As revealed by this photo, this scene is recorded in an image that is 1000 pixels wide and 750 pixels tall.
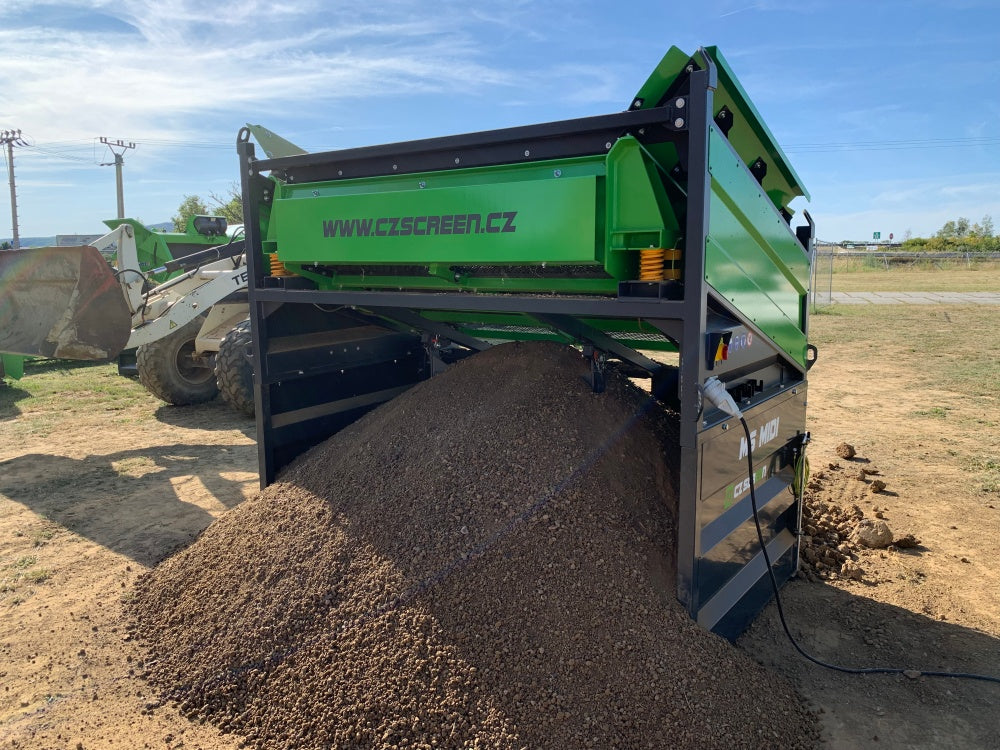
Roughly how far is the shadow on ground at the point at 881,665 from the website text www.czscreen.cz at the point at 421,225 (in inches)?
80.8

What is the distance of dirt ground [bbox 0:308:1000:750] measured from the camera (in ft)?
8.92

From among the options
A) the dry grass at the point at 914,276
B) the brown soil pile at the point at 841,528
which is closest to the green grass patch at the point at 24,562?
the brown soil pile at the point at 841,528

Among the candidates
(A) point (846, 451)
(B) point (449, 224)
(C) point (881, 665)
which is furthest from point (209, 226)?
(C) point (881, 665)

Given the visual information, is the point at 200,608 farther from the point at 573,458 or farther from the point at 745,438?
the point at 745,438

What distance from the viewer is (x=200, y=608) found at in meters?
3.09

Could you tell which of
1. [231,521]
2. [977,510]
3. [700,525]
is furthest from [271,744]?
[977,510]

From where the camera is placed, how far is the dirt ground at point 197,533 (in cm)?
272

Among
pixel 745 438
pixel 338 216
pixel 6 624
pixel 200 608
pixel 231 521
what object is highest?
pixel 338 216

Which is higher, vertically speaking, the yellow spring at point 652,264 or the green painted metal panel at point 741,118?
the green painted metal panel at point 741,118

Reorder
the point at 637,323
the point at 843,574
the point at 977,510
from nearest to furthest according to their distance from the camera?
the point at 637,323 → the point at 843,574 → the point at 977,510

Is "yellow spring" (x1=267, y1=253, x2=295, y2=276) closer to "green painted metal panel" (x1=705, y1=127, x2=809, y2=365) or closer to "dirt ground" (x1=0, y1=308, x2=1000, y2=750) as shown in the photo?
"dirt ground" (x1=0, y1=308, x2=1000, y2=750)

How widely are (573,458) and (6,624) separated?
108 inches

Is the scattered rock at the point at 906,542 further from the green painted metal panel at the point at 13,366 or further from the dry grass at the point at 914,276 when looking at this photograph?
the dry grass at the point at 914,276

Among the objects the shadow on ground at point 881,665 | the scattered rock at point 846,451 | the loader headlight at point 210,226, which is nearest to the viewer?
the shadow on ground at point 881,665
